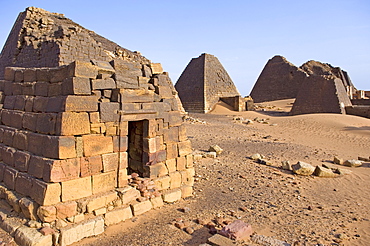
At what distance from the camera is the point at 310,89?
23.0 m

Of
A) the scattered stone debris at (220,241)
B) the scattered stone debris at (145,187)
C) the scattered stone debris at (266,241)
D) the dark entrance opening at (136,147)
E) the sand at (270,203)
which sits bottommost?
the sand at (270,203)

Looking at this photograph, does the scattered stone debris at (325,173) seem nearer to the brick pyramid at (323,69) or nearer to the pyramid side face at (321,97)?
the pyramid side face at (321,97)

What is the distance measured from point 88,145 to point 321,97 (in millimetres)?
22399

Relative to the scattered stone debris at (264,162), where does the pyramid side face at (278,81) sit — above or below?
above

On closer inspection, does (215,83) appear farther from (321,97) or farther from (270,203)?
(270,203)

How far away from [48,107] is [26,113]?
898mm

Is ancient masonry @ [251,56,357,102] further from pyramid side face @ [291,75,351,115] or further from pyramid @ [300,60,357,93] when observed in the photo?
pyramid side face @ [291,75,351,115]

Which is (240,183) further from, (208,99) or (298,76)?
(298,76)

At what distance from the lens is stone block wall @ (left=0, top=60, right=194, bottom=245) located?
459 cm

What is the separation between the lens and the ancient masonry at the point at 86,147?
4.54 meters

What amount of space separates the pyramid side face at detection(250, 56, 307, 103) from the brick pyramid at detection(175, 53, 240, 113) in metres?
8.32

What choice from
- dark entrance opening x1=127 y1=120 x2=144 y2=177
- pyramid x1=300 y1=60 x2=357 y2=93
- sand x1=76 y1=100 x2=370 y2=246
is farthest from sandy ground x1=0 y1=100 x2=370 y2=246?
pyramid x1=300 y1=60 x2=357 y2=93

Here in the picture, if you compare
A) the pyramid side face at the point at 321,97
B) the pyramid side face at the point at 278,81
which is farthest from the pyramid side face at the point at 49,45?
the pyramid side face at the point at 278,81

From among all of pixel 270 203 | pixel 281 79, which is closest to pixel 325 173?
pixel 270 203
